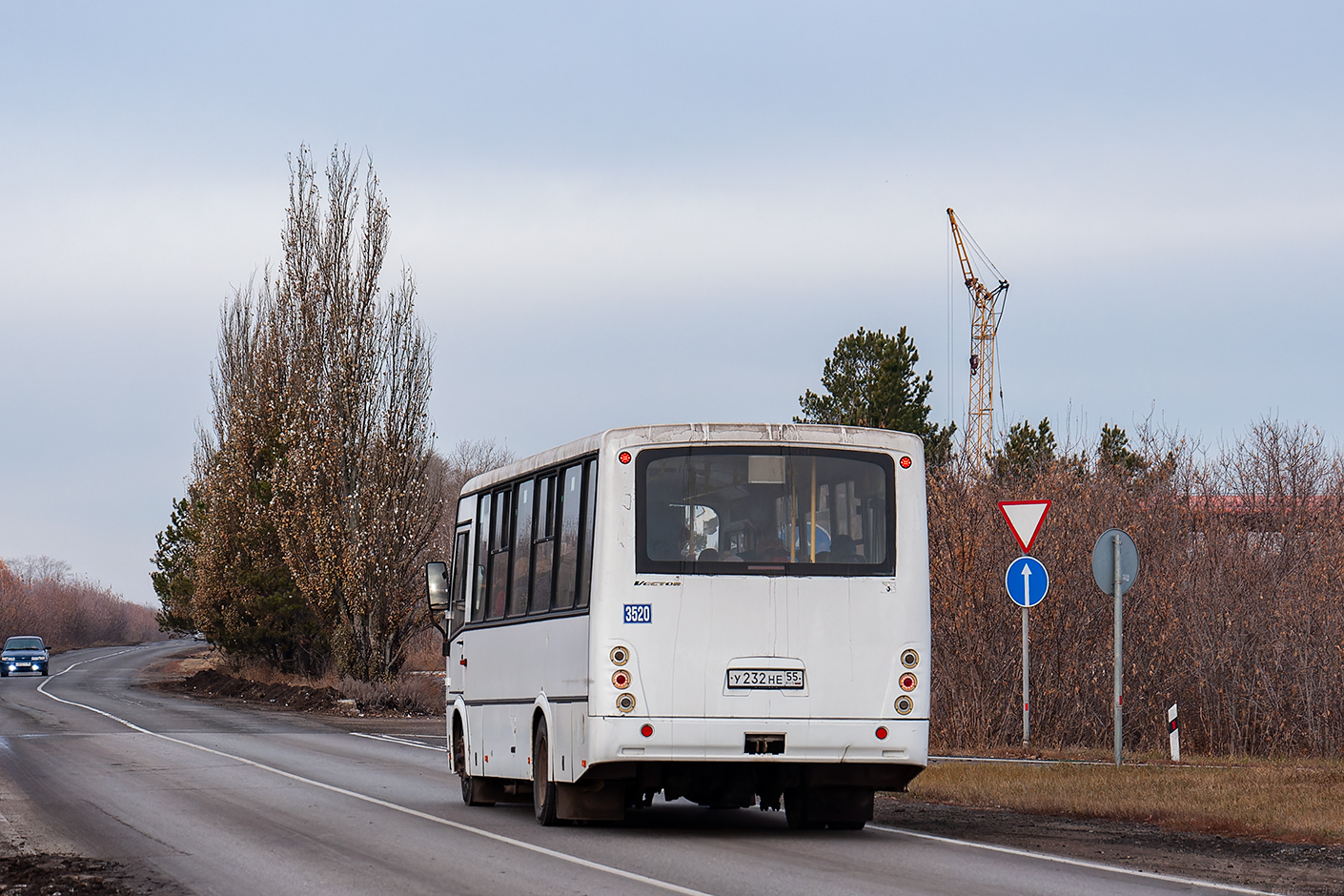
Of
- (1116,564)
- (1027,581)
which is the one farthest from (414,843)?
(1027,581)

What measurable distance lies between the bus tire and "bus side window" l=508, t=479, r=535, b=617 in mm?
2300

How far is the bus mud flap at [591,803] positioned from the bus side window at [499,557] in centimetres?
234

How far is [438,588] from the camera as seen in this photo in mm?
17188

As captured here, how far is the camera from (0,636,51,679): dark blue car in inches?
2520

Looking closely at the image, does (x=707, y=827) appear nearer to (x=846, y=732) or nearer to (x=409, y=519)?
(x=846, y=732)

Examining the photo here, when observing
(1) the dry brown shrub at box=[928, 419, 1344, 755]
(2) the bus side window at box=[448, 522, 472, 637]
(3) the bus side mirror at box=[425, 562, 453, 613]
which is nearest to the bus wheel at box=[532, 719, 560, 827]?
(2) the bus side window at box=[448, 522, 472, 637]

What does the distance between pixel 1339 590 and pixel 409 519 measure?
80.7 ft

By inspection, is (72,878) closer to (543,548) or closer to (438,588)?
(543,548)

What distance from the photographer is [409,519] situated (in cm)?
4159

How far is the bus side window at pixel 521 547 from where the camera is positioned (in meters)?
14.6

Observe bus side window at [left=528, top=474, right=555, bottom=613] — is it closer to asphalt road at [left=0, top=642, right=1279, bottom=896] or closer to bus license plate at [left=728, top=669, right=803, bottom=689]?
asphalt road at [left=0, top=642, right=1279, bottom=896]

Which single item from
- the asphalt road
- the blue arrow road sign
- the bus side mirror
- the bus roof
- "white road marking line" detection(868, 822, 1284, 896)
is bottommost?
the asphalt road

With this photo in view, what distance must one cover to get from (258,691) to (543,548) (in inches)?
1352

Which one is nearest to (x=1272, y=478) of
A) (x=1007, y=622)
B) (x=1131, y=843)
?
(x=1007, y=622)
